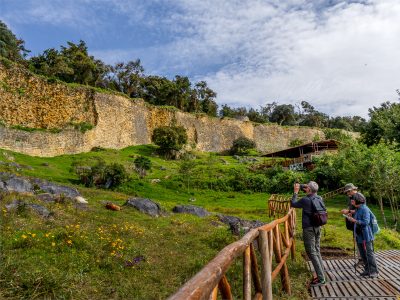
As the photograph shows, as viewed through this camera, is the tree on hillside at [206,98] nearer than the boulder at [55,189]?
No

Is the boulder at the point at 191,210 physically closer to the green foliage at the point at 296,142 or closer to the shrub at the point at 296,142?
the green foliage at the point at 296,142

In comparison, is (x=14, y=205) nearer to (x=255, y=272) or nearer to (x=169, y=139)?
(x=255, y=272)

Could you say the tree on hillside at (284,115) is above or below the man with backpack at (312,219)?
above

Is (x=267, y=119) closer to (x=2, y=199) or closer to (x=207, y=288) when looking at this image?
(x=2, y=199)

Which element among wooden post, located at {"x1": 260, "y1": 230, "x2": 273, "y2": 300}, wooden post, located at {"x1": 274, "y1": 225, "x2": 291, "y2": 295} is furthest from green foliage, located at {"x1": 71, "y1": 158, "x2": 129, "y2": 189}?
wooden post, located at {"x1": 260, "y1": 230, "x2": 273, "y2": 300}

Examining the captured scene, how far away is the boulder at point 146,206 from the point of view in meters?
16.9

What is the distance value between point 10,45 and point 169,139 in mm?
26702

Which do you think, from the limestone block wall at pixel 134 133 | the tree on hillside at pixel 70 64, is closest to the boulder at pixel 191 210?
the limestone block wall at pixel 134 133

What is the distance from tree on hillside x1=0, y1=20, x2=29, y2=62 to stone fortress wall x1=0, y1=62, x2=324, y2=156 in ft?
36.4

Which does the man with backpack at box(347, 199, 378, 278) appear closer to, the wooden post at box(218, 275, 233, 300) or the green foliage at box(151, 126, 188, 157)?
the wooden post at box(218, 275, 233, 300)

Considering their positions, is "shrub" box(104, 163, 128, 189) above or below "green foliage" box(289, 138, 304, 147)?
below

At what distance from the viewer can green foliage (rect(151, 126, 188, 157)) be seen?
163 ft

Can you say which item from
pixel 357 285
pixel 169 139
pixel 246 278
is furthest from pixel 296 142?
pixel 246 278

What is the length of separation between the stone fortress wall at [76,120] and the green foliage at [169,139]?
5.22m
